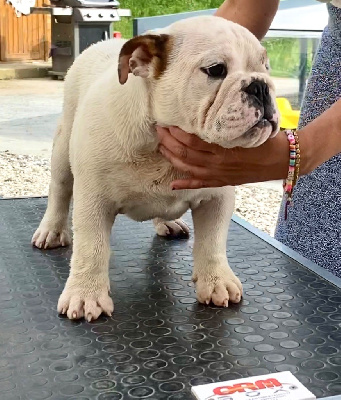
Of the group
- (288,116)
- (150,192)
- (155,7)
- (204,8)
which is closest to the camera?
(150,192)

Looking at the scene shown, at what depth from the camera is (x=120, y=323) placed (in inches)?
37.0

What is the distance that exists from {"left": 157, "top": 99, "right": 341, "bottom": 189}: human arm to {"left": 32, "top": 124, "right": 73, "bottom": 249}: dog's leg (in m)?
0.38

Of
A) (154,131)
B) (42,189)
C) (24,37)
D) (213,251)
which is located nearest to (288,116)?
(42,189)

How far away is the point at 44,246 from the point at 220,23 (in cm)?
59

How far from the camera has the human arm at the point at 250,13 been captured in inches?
48.4

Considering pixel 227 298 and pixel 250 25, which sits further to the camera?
pixel 250 25

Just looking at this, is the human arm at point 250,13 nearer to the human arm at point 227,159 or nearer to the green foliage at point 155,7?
the human arm at point 227,159

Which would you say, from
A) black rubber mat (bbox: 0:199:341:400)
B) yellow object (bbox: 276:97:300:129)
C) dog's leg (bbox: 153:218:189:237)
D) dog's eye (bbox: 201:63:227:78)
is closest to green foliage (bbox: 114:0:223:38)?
yellow object (bbox: 276:97:300:129)

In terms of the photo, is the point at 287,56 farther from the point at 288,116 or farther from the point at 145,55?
the point at 145,55

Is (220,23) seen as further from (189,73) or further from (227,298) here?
(227,298)

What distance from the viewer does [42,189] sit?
3236 millimetres

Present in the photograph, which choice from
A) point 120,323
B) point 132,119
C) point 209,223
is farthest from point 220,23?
point 120,323

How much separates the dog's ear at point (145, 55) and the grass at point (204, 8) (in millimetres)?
709

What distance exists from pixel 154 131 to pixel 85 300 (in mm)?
255
